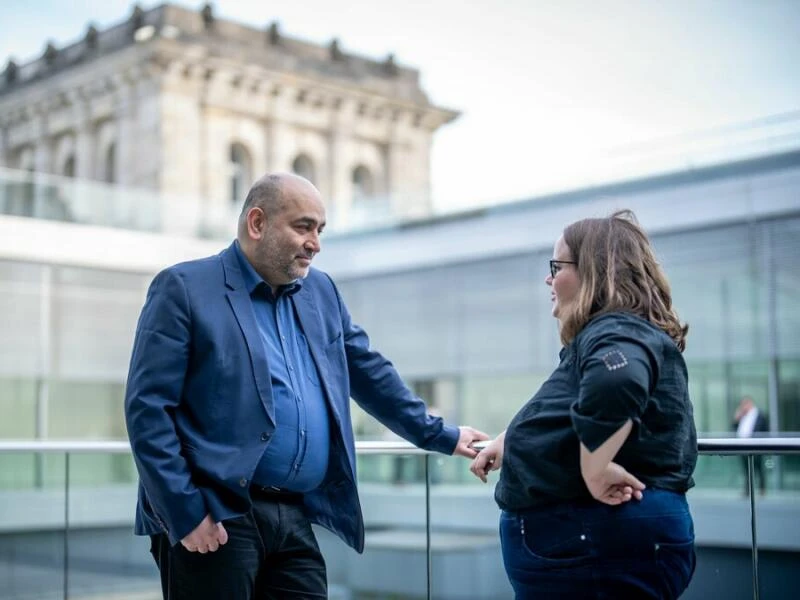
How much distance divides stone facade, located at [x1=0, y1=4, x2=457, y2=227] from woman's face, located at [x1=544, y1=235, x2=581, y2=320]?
3846cm

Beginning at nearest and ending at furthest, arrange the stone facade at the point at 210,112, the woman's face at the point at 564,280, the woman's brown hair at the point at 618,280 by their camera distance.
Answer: the woman's brown hair at the point at 618,280
the woman's face at the point at 564,280
the stone facade at the point at 210,112

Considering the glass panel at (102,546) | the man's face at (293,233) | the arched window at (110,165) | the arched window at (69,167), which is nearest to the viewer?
the man's face at (293,233)

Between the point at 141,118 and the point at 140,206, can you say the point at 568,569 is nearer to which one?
the point at 140,206

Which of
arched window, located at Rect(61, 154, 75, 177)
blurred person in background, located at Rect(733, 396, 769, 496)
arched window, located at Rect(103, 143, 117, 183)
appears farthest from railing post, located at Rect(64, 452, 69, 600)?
arched window, located at Rect(61, 154, 75, 177)

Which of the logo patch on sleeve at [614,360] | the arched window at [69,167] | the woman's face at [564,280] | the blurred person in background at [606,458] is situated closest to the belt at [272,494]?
the blurred person in background at [606,458]

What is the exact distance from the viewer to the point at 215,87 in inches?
Answer: 1816

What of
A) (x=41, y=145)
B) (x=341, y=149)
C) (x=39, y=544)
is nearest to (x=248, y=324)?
(x=39, y=544)

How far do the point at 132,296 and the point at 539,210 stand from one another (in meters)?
10.6

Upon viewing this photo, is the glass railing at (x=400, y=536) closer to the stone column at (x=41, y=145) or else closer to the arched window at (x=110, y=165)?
the arched window at (x=110, y=165)

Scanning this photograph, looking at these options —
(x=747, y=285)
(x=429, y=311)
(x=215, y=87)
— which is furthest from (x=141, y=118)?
(x=747, y=285)

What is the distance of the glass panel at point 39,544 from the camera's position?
24.8 ft

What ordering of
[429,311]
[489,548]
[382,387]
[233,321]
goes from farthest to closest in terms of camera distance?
[429,311]
[489,548]
[382,387]
[233,321]

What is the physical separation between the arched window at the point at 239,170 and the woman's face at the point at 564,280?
45.6m

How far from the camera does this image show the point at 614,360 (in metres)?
3.03
